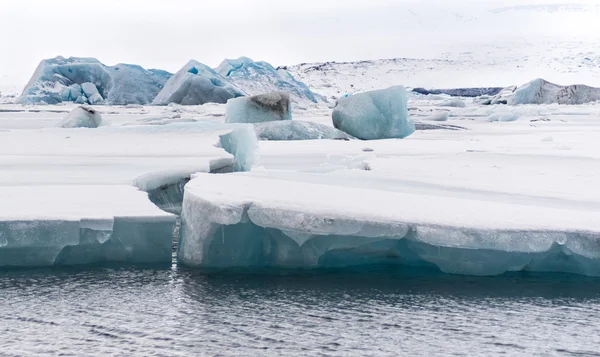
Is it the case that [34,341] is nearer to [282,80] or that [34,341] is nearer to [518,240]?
[518,240]

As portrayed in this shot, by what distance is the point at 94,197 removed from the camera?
4211 millimetres

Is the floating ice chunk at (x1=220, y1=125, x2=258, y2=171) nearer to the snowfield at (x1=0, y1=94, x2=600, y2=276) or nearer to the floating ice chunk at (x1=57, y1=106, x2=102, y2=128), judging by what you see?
the snowfield at (x1=0, y1=94, x2=600, y2=276)

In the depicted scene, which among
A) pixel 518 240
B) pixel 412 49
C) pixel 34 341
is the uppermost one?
pixel 412 49

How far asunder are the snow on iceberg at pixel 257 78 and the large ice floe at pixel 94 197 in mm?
18229

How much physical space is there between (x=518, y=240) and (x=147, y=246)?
1.73 metres

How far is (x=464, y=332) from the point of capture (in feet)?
9.74

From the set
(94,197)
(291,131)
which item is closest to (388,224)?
(94,197)

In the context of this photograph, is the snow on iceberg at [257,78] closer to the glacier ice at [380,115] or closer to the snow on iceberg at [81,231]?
the glacier ice at [380,115]

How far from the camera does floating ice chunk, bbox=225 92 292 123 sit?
10492mm

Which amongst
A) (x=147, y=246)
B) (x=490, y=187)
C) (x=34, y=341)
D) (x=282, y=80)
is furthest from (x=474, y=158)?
(x=282, y=80)

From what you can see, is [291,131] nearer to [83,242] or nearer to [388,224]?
[83,242]

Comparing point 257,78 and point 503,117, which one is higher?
point 257,78

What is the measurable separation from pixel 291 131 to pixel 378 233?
629 cm

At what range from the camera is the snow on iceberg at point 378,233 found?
3.54 m
